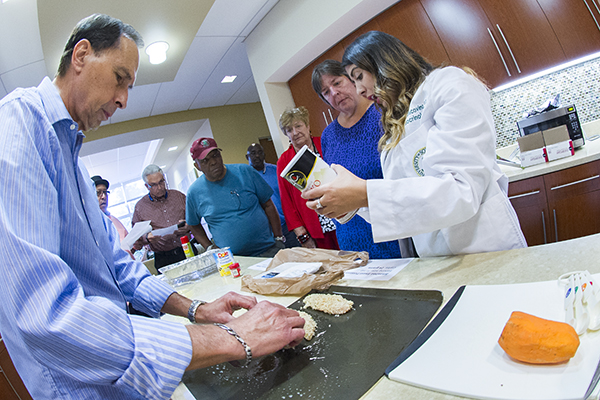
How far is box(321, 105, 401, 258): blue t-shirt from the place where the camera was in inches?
61.3

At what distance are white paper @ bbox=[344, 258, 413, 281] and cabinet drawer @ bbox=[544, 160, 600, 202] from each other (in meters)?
1.52

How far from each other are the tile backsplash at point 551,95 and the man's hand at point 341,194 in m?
2.63

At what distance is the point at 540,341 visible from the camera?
49 cm

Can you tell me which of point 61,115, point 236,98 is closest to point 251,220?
point 61,115

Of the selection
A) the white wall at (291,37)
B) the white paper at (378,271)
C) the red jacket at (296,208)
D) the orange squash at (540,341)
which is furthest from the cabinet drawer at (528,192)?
the orange squash at (540,341)

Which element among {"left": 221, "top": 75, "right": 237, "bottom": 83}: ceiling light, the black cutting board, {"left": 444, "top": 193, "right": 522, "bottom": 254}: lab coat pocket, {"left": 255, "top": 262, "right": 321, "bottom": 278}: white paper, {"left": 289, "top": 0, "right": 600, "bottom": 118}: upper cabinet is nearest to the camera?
the black cutting board

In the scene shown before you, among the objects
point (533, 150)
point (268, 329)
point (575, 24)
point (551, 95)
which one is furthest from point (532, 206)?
point (268, 329)

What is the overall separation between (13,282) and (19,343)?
15 centimetres

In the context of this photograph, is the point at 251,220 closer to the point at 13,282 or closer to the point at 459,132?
the point at 459,132

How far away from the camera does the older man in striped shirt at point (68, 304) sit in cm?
54

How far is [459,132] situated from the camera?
2.94 ft

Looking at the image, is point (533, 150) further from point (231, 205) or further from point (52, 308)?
point (52, 308)

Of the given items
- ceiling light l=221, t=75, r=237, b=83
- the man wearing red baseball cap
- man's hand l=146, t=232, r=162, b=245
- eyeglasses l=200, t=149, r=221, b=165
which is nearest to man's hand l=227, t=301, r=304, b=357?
the man wearing red baseball cap

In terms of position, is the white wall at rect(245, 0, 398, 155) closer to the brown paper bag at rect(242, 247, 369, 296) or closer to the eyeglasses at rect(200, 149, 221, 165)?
the eyeglasses at rect(200, 149, 221, 165)
